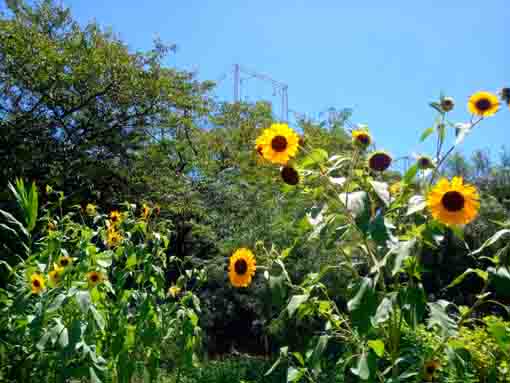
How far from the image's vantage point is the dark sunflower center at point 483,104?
65.1 inches

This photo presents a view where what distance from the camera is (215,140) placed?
1109 centimetres

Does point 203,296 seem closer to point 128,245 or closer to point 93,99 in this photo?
point 128,245

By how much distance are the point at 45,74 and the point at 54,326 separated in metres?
4.95

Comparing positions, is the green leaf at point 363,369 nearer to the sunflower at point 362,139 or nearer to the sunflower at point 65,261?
the sunflower at point 362,139

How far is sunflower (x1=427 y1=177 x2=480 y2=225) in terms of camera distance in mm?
1331

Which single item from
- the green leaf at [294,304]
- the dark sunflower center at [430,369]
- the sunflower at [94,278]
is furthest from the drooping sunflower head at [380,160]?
the sunflower at [94,278]

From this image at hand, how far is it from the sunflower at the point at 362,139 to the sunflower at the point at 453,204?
284mm

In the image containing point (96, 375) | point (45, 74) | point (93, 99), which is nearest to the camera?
point (96, 375)

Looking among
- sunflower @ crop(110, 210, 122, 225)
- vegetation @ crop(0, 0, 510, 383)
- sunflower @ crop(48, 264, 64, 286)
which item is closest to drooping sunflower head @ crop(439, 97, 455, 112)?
vegetation @ crop(0, 0, 510, 383)

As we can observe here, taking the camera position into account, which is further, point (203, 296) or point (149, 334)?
point (203, 296)

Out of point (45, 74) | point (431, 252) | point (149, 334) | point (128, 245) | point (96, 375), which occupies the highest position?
point (45, 74)

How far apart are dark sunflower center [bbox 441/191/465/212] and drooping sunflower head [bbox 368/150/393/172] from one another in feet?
0.73

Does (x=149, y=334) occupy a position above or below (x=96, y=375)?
above

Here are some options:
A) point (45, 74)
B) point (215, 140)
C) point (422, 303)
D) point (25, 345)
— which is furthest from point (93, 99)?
point (422, 303)
